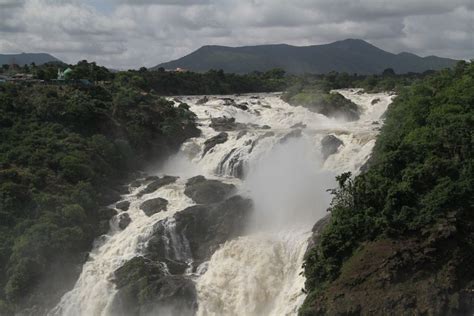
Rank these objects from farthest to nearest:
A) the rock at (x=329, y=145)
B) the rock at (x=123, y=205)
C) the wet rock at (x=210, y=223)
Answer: the rock at (x=329, y=145) < the rock at (x=123, y=205) < the wet rock at (x=210, y=223)

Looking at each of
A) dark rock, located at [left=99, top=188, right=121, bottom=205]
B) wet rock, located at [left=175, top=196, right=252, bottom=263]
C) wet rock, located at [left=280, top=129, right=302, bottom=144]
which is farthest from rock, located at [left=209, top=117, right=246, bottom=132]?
wet rock, located at [left=175, top=196, right=252, bottom=263]

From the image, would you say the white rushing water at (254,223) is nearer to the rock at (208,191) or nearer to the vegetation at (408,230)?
the rock at (208,191)

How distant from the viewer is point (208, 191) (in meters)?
36.9

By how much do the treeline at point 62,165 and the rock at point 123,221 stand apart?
3.27 feet

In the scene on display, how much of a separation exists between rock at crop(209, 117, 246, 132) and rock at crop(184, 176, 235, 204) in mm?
18188

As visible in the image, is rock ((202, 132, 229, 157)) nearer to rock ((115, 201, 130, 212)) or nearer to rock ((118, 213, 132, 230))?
rock ((115, 201, 130, 212))

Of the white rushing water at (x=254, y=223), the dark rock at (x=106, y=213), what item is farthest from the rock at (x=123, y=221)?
the dark rock at (x=106, y=213)

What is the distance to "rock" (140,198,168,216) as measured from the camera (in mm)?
36469

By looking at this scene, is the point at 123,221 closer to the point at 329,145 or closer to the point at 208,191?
the point at 208,191

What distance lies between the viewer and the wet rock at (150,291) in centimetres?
2886

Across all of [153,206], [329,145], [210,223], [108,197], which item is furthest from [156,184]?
[329,145]

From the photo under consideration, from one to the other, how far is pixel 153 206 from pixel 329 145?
13.3m

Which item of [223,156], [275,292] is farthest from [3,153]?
[275,292]

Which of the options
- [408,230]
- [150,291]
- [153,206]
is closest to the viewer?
[408,230]
